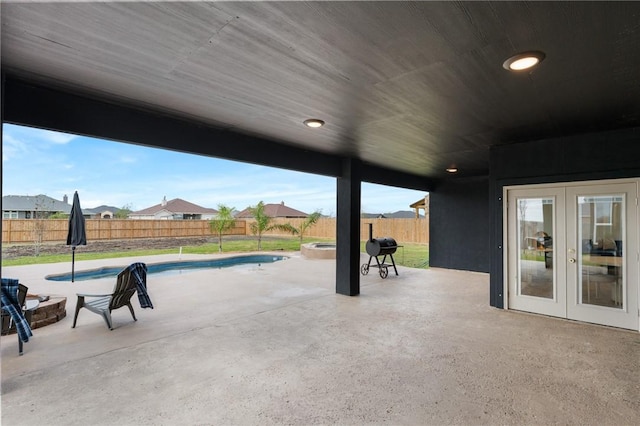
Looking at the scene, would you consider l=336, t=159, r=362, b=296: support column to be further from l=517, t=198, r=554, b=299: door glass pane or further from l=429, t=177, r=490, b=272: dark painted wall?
l=429, t=177, r=490, b=272: dark painted wall

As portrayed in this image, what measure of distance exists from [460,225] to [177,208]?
79.2 ft

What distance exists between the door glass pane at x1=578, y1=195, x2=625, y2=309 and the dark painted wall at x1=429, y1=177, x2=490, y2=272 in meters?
4.07

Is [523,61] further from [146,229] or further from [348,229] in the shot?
[146,229]

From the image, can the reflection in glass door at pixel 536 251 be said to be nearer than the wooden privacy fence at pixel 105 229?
Yes

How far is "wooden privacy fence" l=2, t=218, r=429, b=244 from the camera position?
12.1 meters

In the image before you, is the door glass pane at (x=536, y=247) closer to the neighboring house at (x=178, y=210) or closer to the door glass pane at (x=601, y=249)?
the door glass pane at (x=601, y=249)

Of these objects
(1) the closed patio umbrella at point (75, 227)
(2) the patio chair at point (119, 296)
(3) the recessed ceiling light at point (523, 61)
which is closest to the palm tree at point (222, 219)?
(1) the closed patio umbrella at point (75, 227)

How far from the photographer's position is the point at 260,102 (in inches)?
126

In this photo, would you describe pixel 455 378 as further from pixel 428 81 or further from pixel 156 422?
pixel 428 81

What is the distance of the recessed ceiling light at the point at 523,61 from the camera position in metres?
2.25

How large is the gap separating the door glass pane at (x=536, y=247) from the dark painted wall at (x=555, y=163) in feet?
0.95

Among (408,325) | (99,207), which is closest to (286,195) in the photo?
(99,207)

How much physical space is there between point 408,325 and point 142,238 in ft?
49.9

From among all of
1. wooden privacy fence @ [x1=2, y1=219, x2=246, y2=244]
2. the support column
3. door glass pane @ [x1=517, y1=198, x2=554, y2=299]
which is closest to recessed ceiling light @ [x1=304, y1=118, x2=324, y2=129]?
→ the support column
